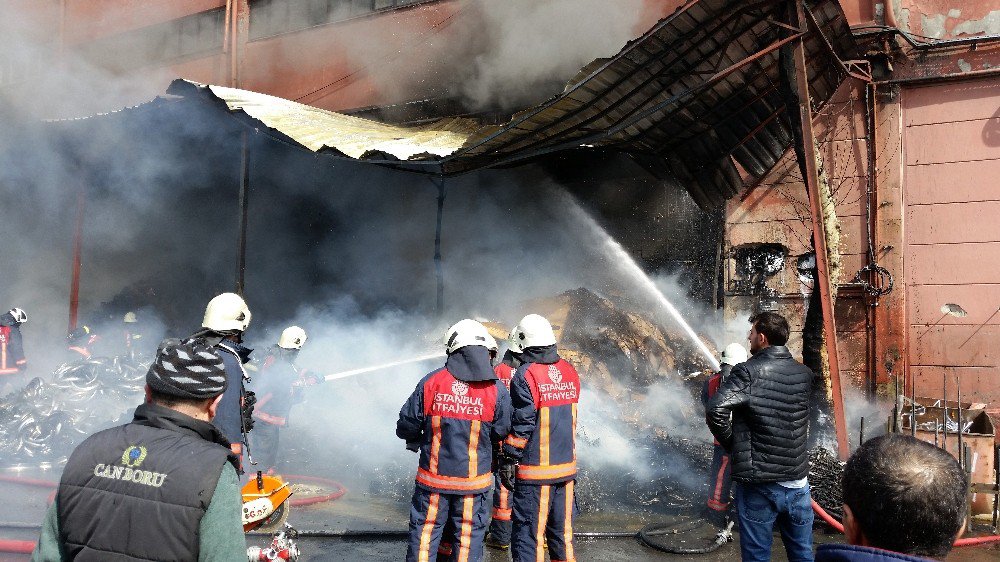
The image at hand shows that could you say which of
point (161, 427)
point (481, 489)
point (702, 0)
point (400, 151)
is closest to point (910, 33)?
point (702, 0)

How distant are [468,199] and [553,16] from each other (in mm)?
3636

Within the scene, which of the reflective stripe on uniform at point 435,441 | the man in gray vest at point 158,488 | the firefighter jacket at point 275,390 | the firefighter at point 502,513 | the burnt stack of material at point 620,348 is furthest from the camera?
the burnt stack of material at point 620,348

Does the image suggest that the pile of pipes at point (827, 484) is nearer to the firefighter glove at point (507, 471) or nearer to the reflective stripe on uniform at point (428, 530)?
the firefighter glove at point (507, 471)

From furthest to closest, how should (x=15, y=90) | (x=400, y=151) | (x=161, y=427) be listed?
(x=15, y=90) < (x=400, y=151) < (x=161, y=427)

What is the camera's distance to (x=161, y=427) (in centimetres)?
192

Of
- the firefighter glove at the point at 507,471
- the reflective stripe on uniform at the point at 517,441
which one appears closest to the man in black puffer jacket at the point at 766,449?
the reflective stripe on uniform at the point at 517,441

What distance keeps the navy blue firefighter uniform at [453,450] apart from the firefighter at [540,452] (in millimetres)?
375

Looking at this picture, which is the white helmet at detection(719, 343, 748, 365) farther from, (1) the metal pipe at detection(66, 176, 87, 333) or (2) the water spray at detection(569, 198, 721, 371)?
(1) the metal pipe at detection(66, 176, 87, 333)

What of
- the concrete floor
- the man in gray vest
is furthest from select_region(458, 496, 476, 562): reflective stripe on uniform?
the man in gray vest

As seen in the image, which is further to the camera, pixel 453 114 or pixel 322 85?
pixel 322 85

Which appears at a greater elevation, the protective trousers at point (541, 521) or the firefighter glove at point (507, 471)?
the firefighter glove at point (507, 471)

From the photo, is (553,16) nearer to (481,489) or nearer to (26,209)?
(481,489)

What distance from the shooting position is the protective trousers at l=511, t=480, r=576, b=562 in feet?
14.6

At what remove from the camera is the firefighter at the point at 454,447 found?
13.3ft
